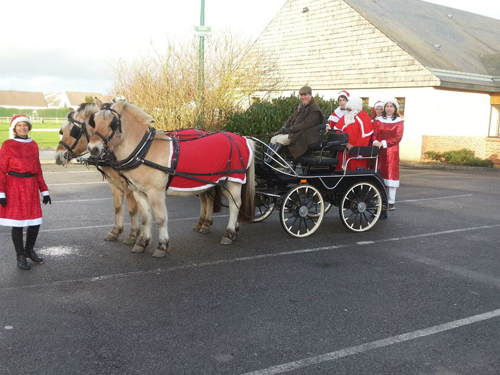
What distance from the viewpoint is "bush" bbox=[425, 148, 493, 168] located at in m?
19.8

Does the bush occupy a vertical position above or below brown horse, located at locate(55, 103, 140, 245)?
below

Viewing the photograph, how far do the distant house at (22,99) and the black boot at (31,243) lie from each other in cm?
10940

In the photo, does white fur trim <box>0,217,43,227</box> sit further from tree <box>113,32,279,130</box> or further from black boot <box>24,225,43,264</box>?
tree <box>113,32,279,130</box>

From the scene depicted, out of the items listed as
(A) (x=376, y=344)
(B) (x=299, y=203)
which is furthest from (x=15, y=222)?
(A) (x=376, y=344)

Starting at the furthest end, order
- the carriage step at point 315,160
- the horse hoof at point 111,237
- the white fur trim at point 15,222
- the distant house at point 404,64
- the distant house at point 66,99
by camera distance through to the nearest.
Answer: the distant house at point 66,99, the distant house at point 404,64, the carriage step at point 315,160, the horse hoof at point 111,237, the white fur trim at point 15,222

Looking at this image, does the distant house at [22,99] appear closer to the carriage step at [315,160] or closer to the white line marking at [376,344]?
the carriage step at [315,160]

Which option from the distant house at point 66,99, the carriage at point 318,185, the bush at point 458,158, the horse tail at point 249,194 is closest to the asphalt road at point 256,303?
the carriage at point 318,185

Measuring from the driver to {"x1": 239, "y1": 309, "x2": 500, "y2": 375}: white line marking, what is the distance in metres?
3.51

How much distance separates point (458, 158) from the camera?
1989 centimetres

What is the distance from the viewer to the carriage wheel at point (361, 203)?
787cm

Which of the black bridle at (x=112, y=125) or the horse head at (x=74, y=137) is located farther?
the horse head at (x=74, y=137)

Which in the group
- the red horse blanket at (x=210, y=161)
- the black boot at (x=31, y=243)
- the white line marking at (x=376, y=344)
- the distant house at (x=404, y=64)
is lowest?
the white line marking at (x=376, y=344)

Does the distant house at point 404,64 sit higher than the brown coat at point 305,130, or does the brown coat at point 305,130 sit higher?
the distant house at point 404,64

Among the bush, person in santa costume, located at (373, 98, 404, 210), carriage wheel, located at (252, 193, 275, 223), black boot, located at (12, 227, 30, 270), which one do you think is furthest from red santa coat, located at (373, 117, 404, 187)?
the bush
